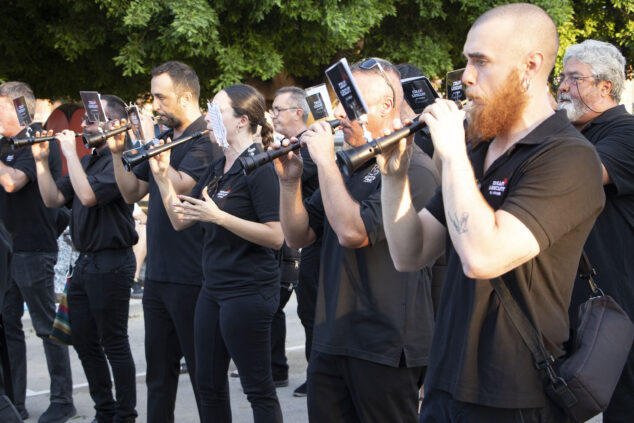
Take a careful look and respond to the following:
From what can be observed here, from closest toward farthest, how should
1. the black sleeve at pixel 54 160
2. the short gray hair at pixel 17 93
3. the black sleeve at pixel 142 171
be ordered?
the black sleeve at pixel 142 171 → the black sleeve at pixel 54 160 → the short gray hair at pixel 17 93

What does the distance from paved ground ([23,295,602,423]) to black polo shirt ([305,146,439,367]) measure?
96.7 inches

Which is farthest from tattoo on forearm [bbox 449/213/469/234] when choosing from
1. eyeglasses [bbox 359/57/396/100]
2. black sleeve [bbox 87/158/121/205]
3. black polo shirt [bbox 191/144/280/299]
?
black sleeve [bbox 87/158/121/205]

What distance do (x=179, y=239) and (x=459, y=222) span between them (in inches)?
106

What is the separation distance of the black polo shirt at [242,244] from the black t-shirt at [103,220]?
101 cm

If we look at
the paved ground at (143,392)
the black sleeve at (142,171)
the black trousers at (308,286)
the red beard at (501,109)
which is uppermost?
the red beard at (501,109)

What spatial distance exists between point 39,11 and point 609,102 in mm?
9474

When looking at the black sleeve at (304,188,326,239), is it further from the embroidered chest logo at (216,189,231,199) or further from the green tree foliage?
the green tree foliage

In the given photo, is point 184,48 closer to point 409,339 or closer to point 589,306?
point 409,339

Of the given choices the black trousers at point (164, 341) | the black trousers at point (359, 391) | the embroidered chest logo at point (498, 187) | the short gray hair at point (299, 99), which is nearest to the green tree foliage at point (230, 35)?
the short gray hair at point (299, 99)

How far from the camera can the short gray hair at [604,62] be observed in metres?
3.79

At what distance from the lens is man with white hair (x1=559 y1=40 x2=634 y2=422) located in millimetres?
3455

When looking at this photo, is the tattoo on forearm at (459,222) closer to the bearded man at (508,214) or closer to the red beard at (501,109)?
the bearded man at (508,214)

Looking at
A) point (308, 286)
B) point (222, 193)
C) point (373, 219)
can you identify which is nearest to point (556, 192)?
point (373, 219)

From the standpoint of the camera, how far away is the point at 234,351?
3.94 metres
